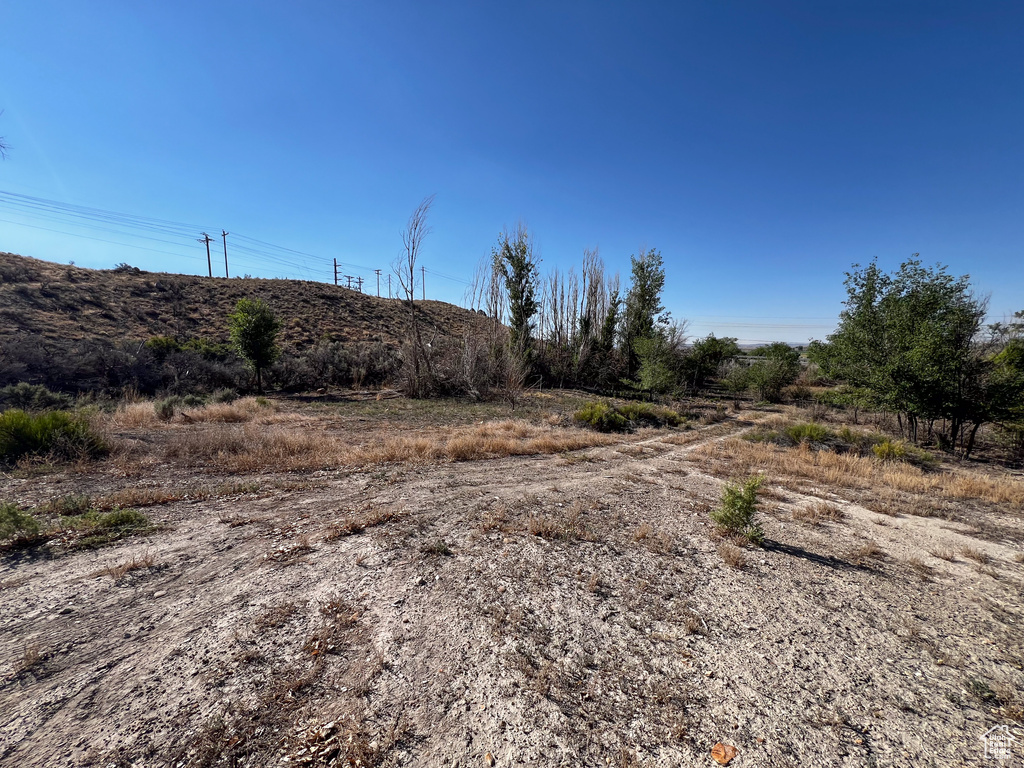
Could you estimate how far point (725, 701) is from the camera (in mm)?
2408

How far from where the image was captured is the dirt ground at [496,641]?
6.84 ft

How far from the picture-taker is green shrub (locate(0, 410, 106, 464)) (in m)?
6.31

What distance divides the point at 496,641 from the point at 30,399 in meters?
17.3

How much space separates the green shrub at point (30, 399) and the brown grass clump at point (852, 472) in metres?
19.0

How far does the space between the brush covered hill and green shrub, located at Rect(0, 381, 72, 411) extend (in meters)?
9.32

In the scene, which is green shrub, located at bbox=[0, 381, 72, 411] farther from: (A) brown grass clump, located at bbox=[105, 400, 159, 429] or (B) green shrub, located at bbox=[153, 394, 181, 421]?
(B) green shrub, located at bbox=[153, 394, 181, 421]

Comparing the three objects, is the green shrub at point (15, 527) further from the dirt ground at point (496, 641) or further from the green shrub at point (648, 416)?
the green shrub at point (648, 416)

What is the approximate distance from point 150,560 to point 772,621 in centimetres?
582

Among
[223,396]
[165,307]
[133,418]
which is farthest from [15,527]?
[165,307]

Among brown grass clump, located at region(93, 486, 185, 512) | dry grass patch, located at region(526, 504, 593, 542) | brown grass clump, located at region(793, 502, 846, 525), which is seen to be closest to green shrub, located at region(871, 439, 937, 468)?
brown grass clump, located at region(793, 502, 846, 525)

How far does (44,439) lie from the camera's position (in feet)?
21.7

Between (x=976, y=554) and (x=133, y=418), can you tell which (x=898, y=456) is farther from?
(x=133, y=418)

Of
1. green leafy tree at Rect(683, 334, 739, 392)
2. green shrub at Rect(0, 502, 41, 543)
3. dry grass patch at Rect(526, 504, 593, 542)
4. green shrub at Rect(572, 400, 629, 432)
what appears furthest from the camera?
green leafy tree at Rect(683, 334, 739, 392)

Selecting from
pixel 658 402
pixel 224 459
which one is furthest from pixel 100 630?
pixel 658 402
